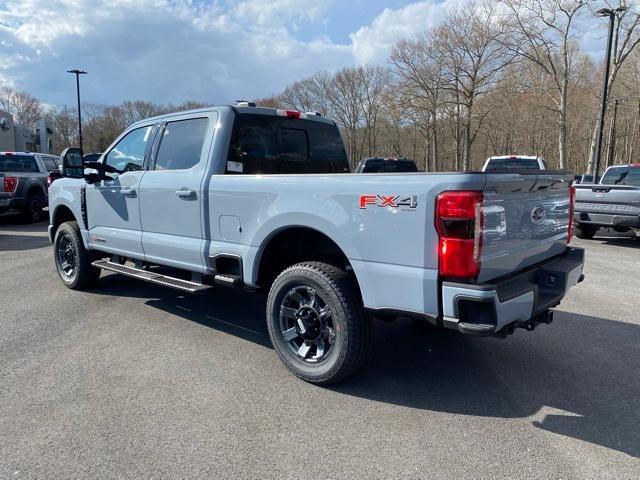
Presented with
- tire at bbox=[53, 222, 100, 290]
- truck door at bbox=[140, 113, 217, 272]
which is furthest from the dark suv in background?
truck door at bbox=[140, 113, 217, 272]

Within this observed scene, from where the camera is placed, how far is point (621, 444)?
289cm

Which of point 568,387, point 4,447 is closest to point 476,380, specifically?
point 568,387

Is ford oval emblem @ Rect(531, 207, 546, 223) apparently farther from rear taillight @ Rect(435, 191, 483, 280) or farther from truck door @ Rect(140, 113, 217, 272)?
truck door @ Rect(140, 113, 217, 272)

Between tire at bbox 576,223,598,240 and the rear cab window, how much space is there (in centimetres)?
825

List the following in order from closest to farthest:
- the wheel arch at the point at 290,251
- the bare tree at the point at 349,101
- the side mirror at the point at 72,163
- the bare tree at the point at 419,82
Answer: the wheel arch at the point at 290,251 < the side mirror at the point at 72,163 < the bare tree at the point at 419,82 < the bare tree at the point at 349,101

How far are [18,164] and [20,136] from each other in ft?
172

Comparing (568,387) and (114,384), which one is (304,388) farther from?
(568,387)

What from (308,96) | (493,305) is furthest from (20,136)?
(493,305)

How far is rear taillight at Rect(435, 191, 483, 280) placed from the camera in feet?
9.11

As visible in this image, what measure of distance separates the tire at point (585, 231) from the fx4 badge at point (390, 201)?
10118mm

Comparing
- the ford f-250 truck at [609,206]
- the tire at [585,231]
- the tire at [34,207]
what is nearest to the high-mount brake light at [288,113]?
the ford f-250 truck at [609,206]

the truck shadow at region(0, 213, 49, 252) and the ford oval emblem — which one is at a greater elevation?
the ford oval emblem

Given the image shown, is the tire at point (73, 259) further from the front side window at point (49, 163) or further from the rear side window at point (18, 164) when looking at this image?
the front side window at point (49, 163)

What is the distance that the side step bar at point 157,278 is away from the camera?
14.8ft
